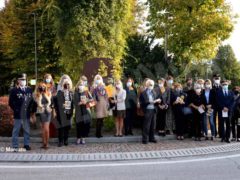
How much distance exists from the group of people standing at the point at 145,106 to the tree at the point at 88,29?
190 inches

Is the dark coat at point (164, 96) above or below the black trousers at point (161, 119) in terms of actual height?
above

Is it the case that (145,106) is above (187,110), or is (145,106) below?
above

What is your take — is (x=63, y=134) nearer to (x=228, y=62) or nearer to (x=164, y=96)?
(x=164, y=96)

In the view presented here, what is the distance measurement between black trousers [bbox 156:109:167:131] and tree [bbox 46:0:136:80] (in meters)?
4.97

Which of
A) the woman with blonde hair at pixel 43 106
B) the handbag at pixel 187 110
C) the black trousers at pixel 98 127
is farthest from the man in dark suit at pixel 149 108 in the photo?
the woman with blonde hair at pixel 43 106

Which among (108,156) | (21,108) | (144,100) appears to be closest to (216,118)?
(144,100)

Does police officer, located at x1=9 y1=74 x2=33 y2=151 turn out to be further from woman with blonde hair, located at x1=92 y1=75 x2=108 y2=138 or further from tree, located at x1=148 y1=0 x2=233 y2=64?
tree, located at x1=148 y1=0 x2=233 y2=64

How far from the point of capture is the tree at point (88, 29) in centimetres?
1775

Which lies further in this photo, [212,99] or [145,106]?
[212,99]

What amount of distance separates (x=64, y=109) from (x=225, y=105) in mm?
4854

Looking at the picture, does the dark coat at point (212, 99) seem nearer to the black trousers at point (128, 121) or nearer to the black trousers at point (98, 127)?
the black trousers at point (128, 121)

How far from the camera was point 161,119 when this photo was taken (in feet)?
41.6

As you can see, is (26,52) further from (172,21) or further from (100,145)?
(100,145)

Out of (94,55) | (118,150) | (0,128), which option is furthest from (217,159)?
(94,55)
